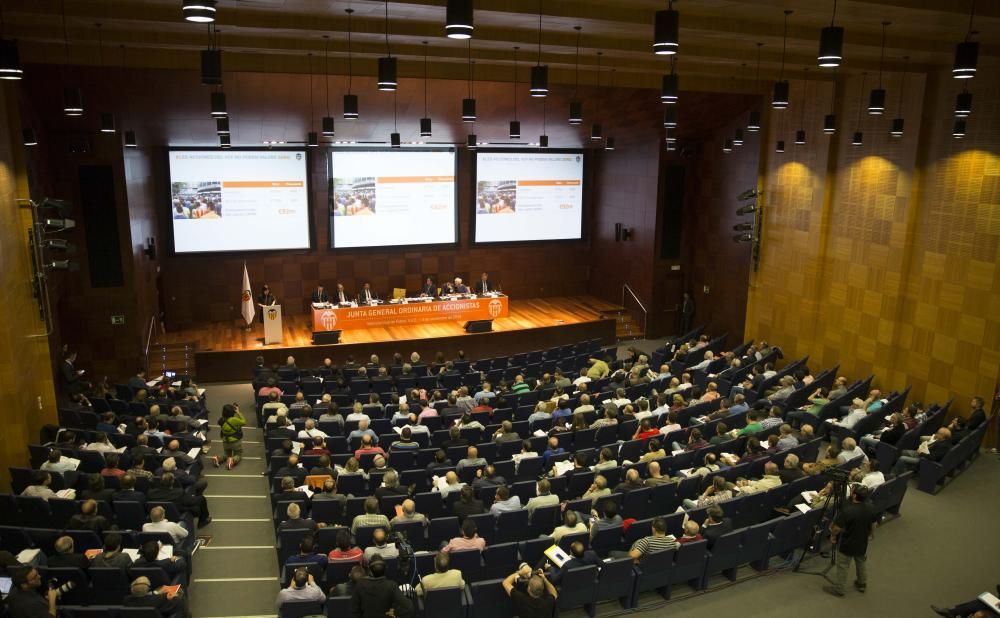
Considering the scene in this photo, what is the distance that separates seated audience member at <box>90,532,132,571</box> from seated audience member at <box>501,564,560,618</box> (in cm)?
350

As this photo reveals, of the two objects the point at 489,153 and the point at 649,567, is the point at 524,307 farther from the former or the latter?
the point at 649,567

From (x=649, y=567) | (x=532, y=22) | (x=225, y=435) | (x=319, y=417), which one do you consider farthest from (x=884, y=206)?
(x=225, y=435)

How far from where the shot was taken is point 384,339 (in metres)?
16.2

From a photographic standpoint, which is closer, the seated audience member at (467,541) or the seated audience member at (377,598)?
the seated audience member at (377,598)

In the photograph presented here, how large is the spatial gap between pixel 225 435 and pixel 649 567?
6495 millimetres

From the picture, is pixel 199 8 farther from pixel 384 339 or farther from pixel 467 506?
pixel 384 339

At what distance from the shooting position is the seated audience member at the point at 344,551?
21.3ft

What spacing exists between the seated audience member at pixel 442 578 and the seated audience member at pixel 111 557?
268 cm

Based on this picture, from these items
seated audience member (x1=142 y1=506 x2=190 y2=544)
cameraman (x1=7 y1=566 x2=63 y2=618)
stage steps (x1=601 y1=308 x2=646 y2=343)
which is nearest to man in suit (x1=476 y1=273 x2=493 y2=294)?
stage steps (x1=601 y1=308 x2=646 y2=343)

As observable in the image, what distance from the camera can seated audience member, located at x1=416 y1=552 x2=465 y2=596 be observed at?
6.12 meters

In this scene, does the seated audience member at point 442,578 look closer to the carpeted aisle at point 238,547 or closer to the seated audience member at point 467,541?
the seated audience member at point 467,541

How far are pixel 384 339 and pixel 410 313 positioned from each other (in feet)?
5.66

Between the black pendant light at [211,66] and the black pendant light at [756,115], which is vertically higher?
the black pendant light at [756,115]

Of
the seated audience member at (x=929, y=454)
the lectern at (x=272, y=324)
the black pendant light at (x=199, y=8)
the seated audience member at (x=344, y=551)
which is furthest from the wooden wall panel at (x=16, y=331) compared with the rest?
the seated audience member at (x=929, y=454)
